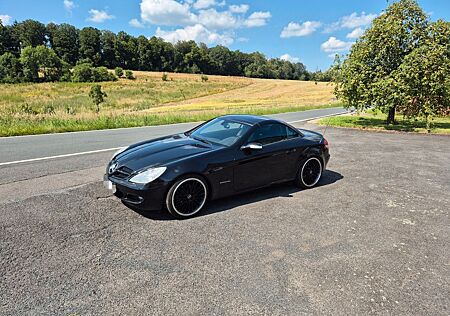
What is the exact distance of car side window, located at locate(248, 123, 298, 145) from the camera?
4917 millimetres

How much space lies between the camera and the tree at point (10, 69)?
223ft

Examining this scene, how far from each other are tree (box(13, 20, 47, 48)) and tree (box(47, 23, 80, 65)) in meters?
2.53

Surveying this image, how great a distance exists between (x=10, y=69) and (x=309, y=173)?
84233 millimetres

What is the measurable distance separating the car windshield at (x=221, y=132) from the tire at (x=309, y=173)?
1.34 meters

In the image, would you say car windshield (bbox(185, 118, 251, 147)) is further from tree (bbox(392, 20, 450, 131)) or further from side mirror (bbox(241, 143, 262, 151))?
tree (bbox(392, 20, 450, 131))

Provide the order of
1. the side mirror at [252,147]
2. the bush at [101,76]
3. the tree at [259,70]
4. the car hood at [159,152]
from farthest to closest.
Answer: the tree at [259,70] < the bush at [101,76] < the side mirror at [252,147] < the car hood at [159,152]

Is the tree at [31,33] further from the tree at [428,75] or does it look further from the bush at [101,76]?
the tree at [428,75]

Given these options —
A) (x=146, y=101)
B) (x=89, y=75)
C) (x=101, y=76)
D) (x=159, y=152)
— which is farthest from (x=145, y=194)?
(x=101, y=76)

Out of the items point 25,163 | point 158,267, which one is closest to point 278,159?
point 158,267

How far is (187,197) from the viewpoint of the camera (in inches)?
163

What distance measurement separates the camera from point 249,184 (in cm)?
476

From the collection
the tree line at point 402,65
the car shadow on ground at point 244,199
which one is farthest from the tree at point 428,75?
the car shadow on ground at point 244,199

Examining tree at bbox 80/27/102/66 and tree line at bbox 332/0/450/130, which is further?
tree at bbox 80/27/102/66

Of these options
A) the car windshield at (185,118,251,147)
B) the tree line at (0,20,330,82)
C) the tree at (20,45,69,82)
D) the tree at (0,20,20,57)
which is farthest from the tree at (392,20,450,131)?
the tree at (0,20,20,57)
